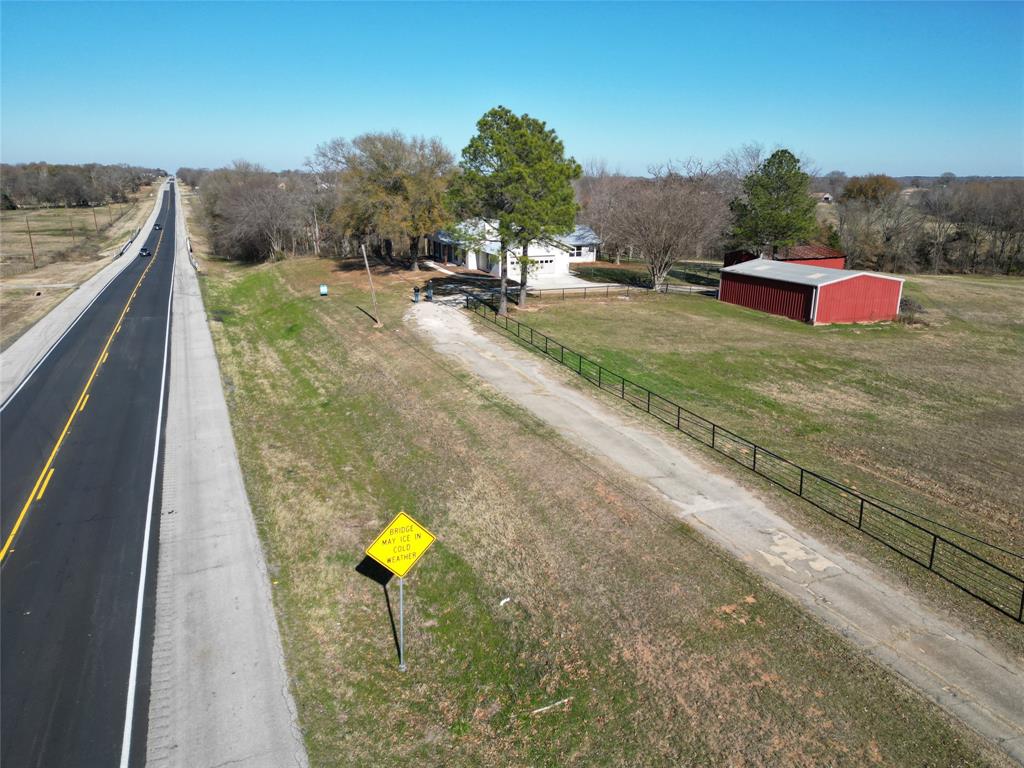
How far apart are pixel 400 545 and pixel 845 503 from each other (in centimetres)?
1236

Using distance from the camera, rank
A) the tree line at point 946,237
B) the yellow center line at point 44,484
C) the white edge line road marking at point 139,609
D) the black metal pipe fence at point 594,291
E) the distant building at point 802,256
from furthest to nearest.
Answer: the tree line at point 946,237, the distant building at point 802,256, the black metal pipe fence at point 594,291, the yellow center line at point 44,484, the white edge line road marking at point 139,609

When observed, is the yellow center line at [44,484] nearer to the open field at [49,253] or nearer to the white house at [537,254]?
the open field at [49,253]

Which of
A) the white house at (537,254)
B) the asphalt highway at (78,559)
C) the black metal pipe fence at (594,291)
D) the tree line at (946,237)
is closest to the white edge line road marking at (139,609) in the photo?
the asphalt highway at (78,559)

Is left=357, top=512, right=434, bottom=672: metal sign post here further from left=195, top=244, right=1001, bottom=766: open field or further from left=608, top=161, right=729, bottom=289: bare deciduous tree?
left=608, top=161, right=729, bottom=289: bare deciduous tree

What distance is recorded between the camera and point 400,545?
11383 millimetres

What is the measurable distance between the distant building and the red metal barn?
10431 mm

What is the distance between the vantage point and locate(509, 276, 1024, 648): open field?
18359 mm

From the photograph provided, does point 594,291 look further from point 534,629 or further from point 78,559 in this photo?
point 78,559

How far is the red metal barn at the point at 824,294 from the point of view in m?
39.4

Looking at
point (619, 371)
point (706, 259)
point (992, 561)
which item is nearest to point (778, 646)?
point (992, 561)

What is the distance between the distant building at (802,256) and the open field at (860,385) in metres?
11.1

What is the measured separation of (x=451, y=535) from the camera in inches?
610

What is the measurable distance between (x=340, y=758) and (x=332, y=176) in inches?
2693

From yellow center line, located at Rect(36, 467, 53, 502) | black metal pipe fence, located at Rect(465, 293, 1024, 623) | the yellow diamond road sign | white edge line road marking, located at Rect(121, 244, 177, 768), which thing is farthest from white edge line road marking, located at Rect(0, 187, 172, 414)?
black metal pipe fence, located at Rect(465, 293, 1024, 623)
